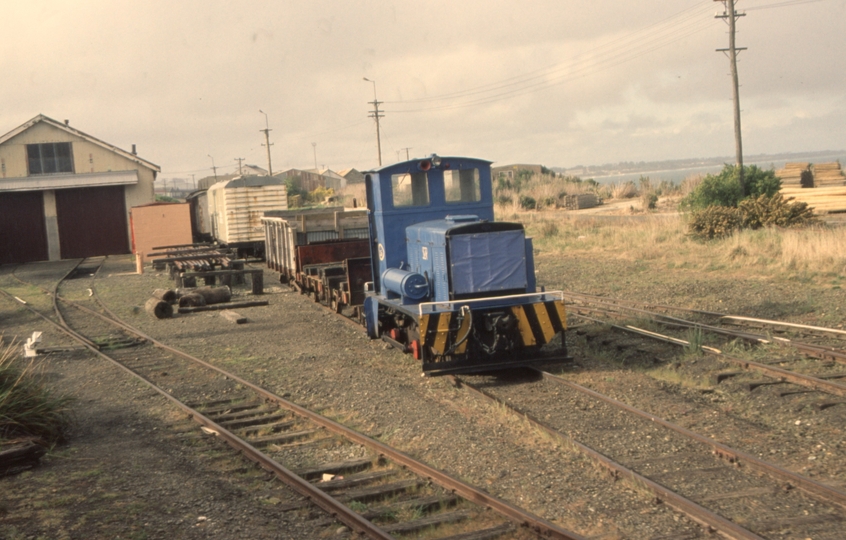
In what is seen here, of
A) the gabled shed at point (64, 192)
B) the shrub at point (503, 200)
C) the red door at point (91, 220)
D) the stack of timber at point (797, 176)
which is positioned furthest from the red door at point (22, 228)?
the stack of timber at point (797, 176)

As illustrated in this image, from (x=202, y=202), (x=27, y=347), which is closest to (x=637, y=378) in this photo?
(x=27, y=347)

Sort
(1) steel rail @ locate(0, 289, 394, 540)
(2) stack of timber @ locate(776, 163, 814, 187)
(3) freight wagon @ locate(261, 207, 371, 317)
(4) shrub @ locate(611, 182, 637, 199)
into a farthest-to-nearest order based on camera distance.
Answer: (4) shrub @ locate(611, 182, 637, 199)
(2) stack of timber @ locate(776, 163, 814, 187)
(3) freight wagon @ locate(261, 207, 371, 317)
(1) steel rail @ locate(0, 289, 394, 540)

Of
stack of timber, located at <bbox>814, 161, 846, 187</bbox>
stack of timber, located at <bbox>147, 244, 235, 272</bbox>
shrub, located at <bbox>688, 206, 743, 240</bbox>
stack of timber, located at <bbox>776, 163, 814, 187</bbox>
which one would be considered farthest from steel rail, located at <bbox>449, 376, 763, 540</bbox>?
stack of timber, located at <bbox>814, 161, 846, 187</bbox>

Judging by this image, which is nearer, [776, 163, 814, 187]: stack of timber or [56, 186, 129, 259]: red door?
[776, 163, 814, 187]: stack of timber

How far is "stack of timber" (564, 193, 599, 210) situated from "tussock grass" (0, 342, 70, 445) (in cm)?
4157

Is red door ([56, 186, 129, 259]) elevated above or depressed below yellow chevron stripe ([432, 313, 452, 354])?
above

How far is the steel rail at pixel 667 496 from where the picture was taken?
4926 mm

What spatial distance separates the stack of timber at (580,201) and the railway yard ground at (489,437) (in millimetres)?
33716

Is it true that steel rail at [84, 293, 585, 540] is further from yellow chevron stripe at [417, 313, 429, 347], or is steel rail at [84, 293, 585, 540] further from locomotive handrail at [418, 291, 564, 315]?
locomotive handrail at [418, 291, 564, 315]

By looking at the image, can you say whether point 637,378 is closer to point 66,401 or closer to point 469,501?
point 469,501

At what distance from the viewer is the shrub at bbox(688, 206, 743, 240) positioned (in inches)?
901

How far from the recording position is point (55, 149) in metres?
36.8

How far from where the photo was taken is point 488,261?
32.0 ft

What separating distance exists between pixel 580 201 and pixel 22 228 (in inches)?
1210
